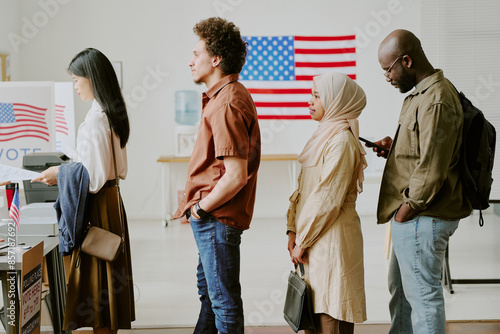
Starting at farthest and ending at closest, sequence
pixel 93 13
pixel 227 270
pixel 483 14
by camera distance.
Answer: pixel 93 13, pixel 483 14, pixel 227 270

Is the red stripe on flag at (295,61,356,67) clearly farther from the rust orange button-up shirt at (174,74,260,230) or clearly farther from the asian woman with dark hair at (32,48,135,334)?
the rust orange button-up shirt at (174,74,260,230)

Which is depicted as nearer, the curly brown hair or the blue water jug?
the curly brown hair

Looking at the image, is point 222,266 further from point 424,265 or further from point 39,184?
point 39,184

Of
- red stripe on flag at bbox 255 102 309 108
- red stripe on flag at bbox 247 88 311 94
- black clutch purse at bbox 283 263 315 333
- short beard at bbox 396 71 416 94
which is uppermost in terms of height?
red stripe on flag at bbox 247 88 311 94

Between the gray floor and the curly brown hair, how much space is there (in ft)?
5.52

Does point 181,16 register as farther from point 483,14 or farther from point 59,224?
point 59,224

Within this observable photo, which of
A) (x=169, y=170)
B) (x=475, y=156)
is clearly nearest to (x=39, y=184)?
(x=475, y=156)

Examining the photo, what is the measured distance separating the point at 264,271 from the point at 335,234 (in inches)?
89.9

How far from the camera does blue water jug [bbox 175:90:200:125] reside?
664 centimetres

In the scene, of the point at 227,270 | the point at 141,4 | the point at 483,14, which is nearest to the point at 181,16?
the point at 141,4

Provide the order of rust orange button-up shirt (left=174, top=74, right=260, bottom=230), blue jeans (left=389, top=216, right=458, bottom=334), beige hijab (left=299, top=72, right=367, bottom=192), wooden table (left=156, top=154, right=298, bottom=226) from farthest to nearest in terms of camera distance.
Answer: wooden table (left=156, top=154, right=298, bottom=226), beige hijab (left=299, top=72, right=367, bottom=192), blue jeans (left=389, top=216, right=458, bottom=334), rust orange button-up shirt (left=174, top=74, right=260, bottom=230)

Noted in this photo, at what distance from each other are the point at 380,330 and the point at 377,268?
4.84 feet

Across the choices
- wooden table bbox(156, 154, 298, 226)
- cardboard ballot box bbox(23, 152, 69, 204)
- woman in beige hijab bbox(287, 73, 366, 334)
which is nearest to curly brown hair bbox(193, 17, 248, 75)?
woman in beige hijab bbox(287, 73, 366, 334)

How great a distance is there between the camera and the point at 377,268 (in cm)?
444
